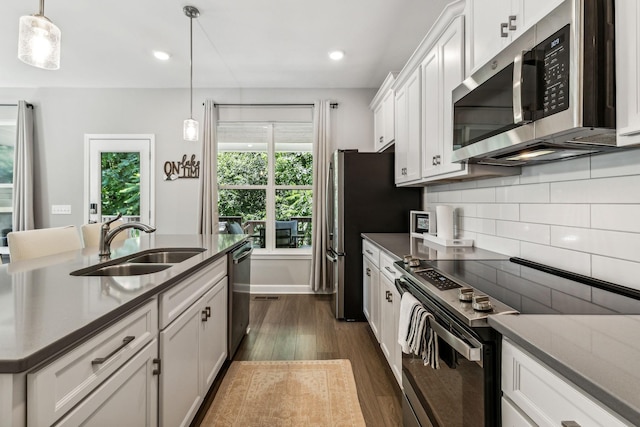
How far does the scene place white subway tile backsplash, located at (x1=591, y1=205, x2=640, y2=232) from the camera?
45.4 inches

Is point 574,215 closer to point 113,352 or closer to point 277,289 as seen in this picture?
point 113,352

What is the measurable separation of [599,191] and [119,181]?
4876 millimetres

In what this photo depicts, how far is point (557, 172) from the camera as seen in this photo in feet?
4.97

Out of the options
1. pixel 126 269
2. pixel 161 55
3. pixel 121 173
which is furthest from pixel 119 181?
pixel 126 269

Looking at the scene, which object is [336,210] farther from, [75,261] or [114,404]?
[114,404]

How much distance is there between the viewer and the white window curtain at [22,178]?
13.5ft

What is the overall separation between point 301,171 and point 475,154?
122 inches

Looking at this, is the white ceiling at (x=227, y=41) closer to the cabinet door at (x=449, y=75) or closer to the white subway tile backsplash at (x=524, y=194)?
the cabinet door at (x=449, y=75)

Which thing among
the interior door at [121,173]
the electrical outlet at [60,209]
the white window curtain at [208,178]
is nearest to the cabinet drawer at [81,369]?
the white window curtain at [208,178]

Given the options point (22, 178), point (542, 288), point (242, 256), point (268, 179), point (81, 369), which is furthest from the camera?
point (268, 179)

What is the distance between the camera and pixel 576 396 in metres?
0.64

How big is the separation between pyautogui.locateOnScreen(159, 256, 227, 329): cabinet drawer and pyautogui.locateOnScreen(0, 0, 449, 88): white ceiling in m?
2.07

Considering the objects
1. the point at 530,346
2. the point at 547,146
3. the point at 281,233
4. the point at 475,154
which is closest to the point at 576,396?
the point at 530,346

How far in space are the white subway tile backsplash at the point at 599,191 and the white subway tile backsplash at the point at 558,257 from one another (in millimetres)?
230
